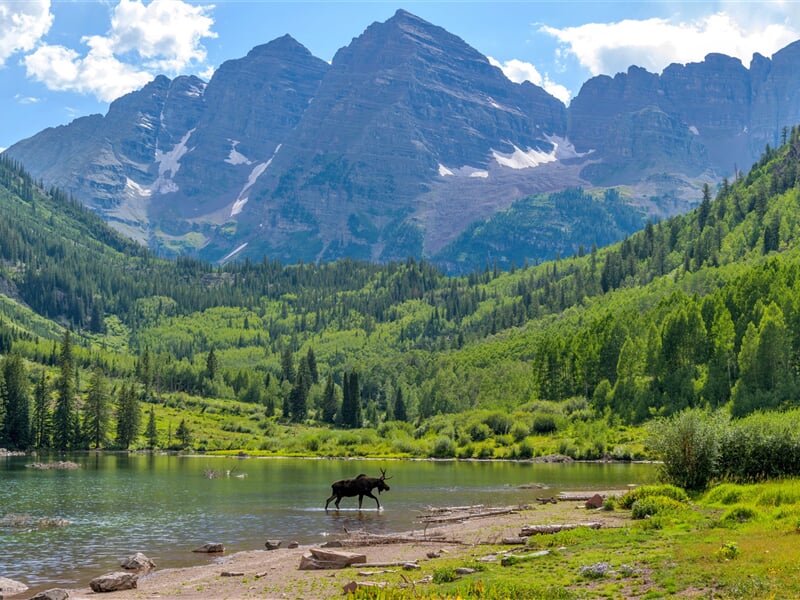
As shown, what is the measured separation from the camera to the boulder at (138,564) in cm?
4738

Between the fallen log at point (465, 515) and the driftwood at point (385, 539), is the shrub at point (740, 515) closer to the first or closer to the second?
the driftwood at point (385, 539)

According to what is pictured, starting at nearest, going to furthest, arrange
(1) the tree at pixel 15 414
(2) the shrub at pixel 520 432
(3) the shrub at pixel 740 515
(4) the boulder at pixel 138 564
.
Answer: (3) the shrub at pixel 740 515 → (4) the boulder at pixel 138 564 → (2) the shrub at pixel 520 432 → (1) the tree at pixel 15 414

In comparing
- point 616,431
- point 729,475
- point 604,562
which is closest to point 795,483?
point 729,475

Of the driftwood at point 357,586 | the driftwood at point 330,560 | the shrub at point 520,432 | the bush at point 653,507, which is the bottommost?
the driftwood at point 330,560

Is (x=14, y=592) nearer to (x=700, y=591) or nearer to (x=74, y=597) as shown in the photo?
(x=74, y=597)

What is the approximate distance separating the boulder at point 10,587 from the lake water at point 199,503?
91 centimetres

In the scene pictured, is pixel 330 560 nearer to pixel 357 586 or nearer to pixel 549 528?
pixel 357 586

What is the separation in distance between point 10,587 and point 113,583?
5028mm

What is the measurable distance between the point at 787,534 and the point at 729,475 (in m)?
23.2

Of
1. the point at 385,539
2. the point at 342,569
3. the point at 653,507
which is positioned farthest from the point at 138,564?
the point at 653,507

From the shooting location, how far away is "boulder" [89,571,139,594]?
4110cm

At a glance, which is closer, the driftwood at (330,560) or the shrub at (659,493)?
the driftwood at (330,560)

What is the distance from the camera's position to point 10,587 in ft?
134

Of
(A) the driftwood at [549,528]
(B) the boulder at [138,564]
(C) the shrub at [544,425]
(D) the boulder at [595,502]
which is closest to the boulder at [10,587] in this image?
(B) the boulder at [138,564]
